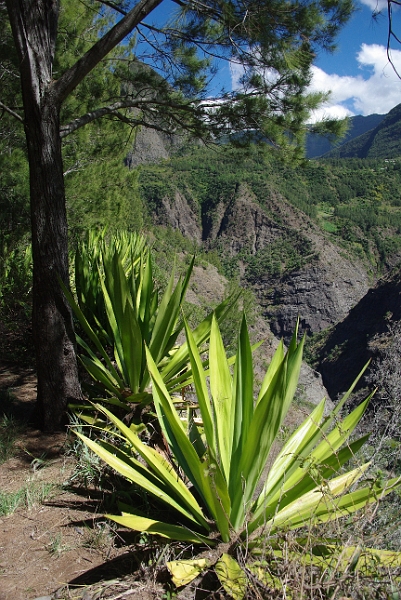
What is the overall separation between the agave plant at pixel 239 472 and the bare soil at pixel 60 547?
147 mm

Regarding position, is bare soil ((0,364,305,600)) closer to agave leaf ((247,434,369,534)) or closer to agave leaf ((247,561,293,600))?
agave leaf ((247,561,293,600))

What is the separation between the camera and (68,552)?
1678mm

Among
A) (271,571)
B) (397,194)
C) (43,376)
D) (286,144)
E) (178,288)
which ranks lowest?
(271,571)

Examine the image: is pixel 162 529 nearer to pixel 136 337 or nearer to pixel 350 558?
pixel 350 558

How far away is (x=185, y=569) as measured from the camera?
142 centimetres

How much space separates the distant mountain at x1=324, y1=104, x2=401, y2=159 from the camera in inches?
3706

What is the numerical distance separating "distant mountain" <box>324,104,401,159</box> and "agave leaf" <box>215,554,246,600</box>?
95828 millimetres

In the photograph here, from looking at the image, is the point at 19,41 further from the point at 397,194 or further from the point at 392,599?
the point at 397,194

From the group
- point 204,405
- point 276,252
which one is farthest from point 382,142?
point 204,405

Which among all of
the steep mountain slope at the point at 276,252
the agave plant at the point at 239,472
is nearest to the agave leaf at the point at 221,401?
the agave plant at the point at 239,472

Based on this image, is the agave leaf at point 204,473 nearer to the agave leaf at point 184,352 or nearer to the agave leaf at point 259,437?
the agave leaf at point 259,437

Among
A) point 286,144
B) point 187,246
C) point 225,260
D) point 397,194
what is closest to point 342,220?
point 397,194

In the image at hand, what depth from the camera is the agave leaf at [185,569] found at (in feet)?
4.52

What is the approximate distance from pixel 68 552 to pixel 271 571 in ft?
2.41
